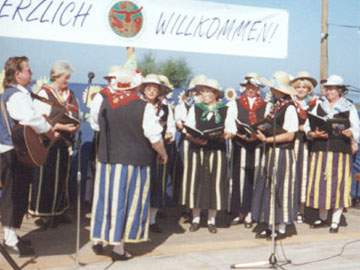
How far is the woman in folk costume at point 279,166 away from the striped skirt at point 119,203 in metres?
1.53

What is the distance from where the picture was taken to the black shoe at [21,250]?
5.07 metres

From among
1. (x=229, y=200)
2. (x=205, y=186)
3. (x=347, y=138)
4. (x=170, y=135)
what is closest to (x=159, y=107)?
(x=170, y=135)

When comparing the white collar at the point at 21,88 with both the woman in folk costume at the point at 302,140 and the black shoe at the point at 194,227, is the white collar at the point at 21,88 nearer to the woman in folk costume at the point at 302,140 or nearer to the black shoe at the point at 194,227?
the black shoe at the point at 194,227

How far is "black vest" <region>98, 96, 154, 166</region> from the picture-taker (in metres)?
4.90

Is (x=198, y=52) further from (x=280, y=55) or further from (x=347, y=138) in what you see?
(x=347, y=138)

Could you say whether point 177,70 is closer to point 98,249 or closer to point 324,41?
A: point 324,41

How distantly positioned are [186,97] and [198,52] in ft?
9.49

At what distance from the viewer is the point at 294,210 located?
6262mm

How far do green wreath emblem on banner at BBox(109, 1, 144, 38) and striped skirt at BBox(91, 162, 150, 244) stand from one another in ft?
3.85

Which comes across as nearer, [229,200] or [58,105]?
[58,105]

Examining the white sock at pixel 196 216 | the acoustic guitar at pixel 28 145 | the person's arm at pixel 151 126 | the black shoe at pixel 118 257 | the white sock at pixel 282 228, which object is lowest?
the black shoe at pixel 118 257

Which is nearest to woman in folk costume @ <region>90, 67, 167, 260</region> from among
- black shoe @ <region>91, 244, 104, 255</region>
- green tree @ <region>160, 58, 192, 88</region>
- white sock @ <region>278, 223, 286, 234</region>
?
black shoe @ <region>91, 244, 104, 255</region>

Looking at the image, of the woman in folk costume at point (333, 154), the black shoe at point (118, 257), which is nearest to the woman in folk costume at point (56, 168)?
the black shoe at point (118, 257)

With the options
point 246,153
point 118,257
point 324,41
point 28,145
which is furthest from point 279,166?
point 324,41
